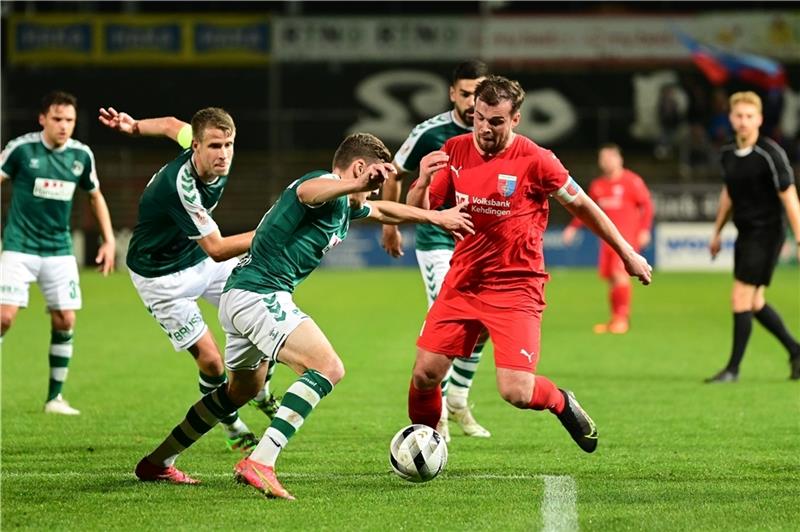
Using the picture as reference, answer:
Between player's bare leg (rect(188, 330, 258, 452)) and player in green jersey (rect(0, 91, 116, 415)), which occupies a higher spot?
player in green jersey (rect(0, 91, 116, 415))

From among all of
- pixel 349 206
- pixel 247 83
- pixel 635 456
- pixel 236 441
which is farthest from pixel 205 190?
pixel 247 83

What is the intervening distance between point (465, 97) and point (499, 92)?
6.13 ft

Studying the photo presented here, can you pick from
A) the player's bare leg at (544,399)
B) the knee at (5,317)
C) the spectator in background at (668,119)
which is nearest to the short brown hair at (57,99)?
the knee at (5,317)

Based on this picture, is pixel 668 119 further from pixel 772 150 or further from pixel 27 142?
pixel 27 142

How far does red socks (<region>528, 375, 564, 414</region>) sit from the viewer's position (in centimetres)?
704

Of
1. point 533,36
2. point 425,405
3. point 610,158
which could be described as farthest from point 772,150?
point 533,36

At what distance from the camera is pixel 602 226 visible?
6988 millimetres

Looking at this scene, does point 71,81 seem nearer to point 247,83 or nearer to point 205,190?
point 247,83

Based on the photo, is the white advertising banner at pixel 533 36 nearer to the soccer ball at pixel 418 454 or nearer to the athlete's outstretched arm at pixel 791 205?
the athlete's outstretched arm at pixel 791 205

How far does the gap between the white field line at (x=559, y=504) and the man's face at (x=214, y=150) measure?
2.43 meters

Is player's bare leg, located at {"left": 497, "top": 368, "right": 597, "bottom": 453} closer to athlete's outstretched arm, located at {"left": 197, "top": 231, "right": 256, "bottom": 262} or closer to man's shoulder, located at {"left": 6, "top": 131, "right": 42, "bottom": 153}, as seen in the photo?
athlete's outstretched arm, located at {"left": 197, "top": 231, "right": 256, "bottom": 262}

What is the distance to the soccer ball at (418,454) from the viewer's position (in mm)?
6762

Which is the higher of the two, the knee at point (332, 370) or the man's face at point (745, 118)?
the man's face at point (745, 118)

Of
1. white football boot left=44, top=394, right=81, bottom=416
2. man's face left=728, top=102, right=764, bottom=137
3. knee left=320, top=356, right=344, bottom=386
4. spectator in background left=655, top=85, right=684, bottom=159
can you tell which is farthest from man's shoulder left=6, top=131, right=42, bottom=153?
spectator in background left=655, top=85, right=684, bottom=159
